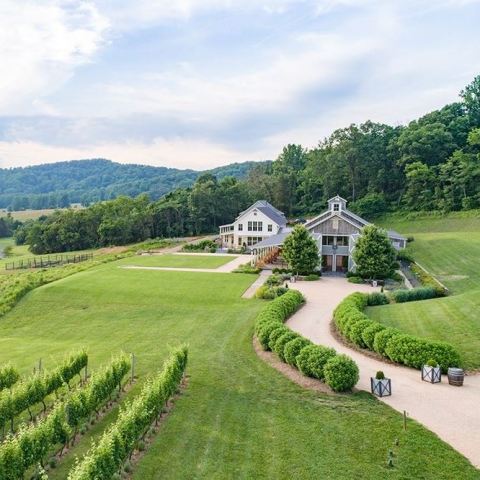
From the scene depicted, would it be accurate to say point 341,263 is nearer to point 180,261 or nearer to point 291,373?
point 180,261

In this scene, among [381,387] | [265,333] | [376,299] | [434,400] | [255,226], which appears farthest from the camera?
[255,226]

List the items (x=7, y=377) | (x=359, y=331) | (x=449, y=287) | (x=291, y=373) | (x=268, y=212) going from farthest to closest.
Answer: (x=268, y=212), (x=449, y=287), (x=359, y=331), (x=291, y=373), (x=7, y=377)

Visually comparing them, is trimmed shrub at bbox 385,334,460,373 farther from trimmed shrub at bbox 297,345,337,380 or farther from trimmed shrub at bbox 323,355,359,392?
trimmed shrub at bbox 323,355,359,392

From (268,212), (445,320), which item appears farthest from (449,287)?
(268,212)

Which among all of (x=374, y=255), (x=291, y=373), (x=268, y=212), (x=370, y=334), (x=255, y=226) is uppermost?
(x=268, y=212)

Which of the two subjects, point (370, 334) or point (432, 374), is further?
point (370, 334)

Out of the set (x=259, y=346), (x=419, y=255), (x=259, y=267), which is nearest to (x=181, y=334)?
(x=259, y=346)

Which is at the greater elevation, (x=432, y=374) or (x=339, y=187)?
(x=339, y=187)
